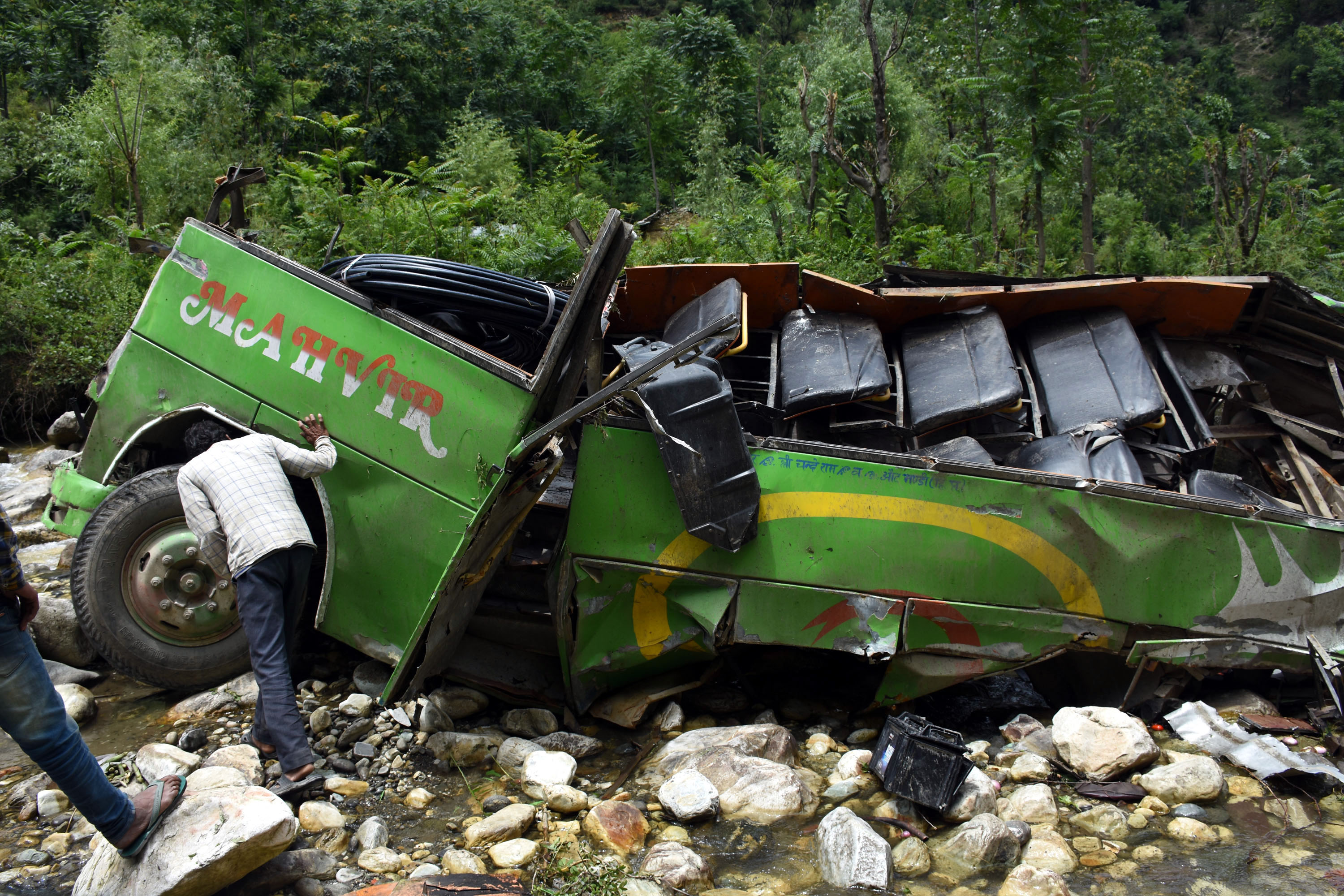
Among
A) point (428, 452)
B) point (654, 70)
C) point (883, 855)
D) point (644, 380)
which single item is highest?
point (654, 70)

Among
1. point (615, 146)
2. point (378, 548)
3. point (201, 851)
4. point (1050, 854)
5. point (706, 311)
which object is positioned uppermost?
point (615, 146)

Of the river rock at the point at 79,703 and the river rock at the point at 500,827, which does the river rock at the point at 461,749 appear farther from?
the river rock at the point at 79,703

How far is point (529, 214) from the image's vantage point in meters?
10.8

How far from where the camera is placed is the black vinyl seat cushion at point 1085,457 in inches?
155

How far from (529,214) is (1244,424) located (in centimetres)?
828

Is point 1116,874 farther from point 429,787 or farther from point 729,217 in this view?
point 729,217

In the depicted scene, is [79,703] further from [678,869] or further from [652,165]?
[652,165]

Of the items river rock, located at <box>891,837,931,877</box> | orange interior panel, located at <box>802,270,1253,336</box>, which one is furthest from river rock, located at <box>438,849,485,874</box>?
orange interior panel, located at <box>802,270,1253,336</box>

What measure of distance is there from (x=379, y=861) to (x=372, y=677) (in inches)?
48.9

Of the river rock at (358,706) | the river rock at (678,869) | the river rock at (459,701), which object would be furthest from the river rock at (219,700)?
the river rock at (678,869)

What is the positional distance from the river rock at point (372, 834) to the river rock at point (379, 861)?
3 centimetres

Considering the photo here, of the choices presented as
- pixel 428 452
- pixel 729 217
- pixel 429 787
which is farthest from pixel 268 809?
pixel 729 217

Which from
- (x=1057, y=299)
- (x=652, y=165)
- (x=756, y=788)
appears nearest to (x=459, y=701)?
(x=756, y=788)

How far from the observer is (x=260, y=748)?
10.7 ft
